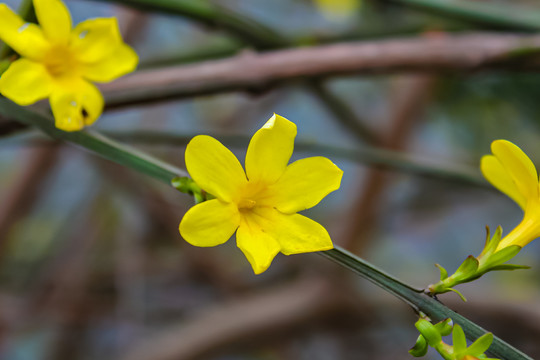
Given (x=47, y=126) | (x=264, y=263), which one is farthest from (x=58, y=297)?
(x=264, y=263)

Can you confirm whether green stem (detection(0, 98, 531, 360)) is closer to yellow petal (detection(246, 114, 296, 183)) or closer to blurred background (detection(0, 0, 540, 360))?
yellow petal (detection(246, 114, 296, 183))

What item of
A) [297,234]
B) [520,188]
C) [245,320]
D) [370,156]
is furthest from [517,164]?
[245,320]

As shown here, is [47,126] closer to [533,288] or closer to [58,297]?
[58,297]

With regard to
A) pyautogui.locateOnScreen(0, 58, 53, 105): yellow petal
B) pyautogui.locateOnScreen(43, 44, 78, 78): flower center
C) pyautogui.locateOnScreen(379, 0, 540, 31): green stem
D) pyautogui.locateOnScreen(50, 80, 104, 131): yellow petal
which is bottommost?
pyautogui.locateOnScreen(50, 80, 104, 131): yellow petal

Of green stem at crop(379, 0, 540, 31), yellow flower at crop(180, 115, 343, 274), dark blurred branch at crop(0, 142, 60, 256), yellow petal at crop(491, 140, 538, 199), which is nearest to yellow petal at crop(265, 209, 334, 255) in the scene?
yellow flower at crop(180, 115, 343, 274)

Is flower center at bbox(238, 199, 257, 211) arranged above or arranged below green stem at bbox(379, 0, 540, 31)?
below

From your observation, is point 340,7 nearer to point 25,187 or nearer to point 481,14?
point 481,14
